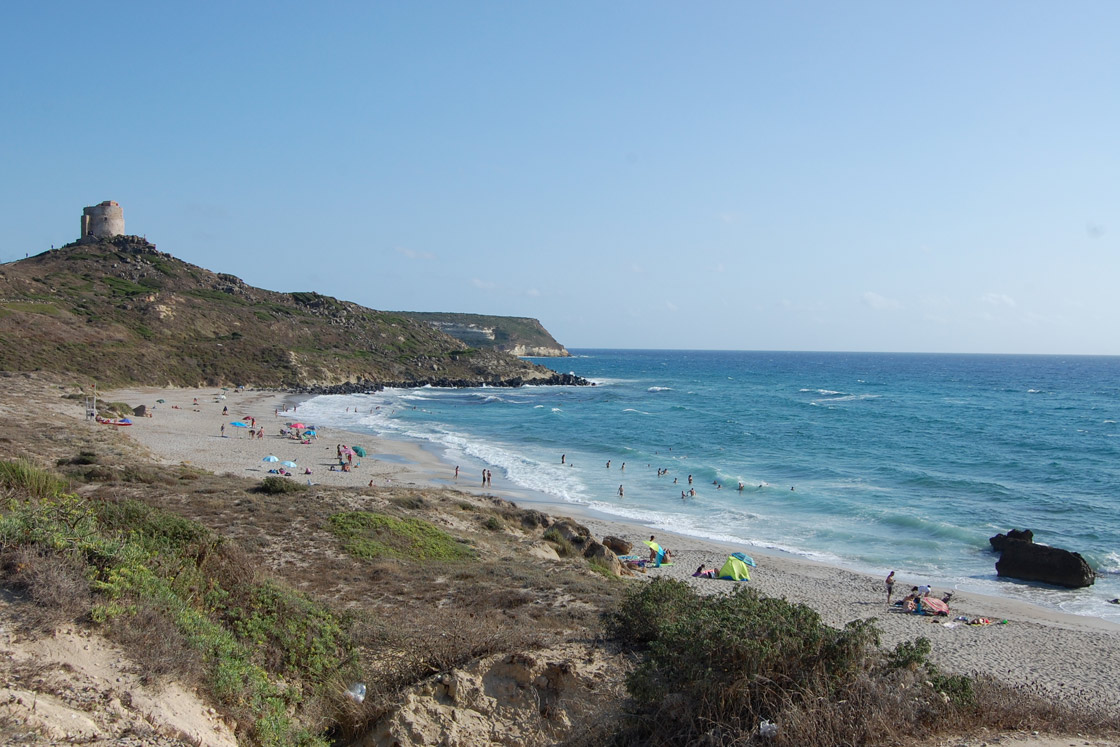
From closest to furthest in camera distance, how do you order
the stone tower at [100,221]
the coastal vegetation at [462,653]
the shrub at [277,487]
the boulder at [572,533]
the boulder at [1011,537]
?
the coastal vegetation at [462,653] → the shrub at [277,487] → the boulder at [572,533] → the boulder at [1011,537] → the stone tower at [100,221]

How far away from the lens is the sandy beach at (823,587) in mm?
14375

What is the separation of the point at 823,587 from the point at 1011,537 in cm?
935

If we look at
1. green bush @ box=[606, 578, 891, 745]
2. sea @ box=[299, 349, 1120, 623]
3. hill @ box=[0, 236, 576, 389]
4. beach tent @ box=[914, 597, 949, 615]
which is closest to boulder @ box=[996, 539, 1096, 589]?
sea @ box=[299, 349, 1120, 623]

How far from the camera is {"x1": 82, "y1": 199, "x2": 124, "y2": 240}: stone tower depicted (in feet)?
352

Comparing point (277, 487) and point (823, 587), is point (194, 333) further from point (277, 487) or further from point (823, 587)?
point (823, 587)

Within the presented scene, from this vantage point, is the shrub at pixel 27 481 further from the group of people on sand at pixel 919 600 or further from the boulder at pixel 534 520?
the group of people on sand at pixel 919 600

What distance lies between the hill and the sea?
45.3 ft

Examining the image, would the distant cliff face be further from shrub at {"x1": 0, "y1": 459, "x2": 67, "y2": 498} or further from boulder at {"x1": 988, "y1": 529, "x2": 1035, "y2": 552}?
shrub at {"x1": 0, "y1": 459, "x2": 67, "y2": 498}

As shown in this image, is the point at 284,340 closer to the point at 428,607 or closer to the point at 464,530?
the point at 464,530

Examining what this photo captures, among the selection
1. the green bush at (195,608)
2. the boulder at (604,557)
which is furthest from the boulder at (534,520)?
the green bush at (195,608)

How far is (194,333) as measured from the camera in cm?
8156

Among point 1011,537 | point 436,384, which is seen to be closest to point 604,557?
point 1011,537

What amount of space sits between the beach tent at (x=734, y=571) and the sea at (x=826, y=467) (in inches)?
185

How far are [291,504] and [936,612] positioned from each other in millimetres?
16294
